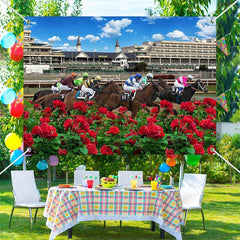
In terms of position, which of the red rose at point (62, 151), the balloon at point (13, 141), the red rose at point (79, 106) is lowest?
the red rose at point (62, 151)

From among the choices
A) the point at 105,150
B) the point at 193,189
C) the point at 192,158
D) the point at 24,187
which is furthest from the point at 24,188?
the point at 192,158

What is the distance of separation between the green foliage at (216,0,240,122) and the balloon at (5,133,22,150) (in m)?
2.78

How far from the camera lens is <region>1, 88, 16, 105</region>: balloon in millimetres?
6223

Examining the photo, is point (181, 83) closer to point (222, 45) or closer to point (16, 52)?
point (222, 45)

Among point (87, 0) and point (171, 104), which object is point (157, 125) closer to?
point (171, 104)

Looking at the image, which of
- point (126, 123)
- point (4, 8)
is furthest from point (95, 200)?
point (4, 8)

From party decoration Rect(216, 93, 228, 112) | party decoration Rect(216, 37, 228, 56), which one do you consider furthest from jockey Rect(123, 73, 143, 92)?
party decoration Rect(216, 37, 228, 56)

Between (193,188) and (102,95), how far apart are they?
1.80 m

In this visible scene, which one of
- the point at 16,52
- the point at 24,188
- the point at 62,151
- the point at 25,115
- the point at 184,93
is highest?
the point at 16,52

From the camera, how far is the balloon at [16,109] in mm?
6570

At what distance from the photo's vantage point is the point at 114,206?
5.32 meters

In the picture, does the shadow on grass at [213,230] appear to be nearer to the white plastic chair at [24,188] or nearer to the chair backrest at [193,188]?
the chair backrest at [193,188]

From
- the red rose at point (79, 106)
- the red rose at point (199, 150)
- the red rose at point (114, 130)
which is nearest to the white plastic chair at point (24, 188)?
the red rose at point (79, 106)

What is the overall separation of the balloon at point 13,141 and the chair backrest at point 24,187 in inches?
19.9
